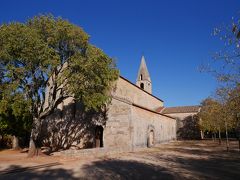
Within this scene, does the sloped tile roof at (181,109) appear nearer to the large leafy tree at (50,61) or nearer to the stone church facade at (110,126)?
the stone church facade at (110,126)

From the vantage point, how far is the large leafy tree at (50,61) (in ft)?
57.9

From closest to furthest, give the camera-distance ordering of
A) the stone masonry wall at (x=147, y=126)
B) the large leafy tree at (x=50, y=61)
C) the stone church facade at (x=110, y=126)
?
the large leafy tree at (x=50, y=61) < the stone church facade at (x=110, y=126) < the stone masonry wall at (x=147, y=126)

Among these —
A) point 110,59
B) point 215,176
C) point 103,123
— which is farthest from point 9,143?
point 215,176

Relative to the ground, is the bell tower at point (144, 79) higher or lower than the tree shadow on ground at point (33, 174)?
higher

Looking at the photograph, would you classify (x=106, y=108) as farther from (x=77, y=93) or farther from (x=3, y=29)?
(x=3, y=29)

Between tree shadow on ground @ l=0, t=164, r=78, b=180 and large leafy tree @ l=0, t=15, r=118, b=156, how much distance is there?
6145 millimetres

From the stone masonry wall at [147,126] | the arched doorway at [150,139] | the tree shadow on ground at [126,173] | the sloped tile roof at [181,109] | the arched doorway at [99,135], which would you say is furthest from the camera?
the sloped tile roof at [181,109]

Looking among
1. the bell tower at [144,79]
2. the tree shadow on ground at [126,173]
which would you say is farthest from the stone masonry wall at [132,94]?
the tree shadow on ground at [126,173]

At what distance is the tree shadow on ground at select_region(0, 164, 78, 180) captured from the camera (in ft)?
39.9

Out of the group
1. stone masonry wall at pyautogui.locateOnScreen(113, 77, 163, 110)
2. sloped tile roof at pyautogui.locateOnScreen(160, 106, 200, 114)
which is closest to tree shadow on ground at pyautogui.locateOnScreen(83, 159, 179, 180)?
stone masonry wall at pyautogui.locateOnScreen(113, 77, 163, 110)

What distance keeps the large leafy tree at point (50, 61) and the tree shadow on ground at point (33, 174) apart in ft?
20.2

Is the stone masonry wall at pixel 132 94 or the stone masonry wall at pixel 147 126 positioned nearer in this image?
the stone masonry wall at pixel 147 126

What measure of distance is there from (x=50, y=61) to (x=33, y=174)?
28.9ft

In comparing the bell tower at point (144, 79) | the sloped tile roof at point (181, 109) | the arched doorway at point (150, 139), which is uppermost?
the bell tower at point (144, 79)
